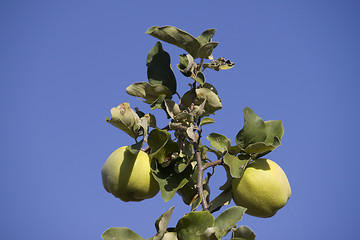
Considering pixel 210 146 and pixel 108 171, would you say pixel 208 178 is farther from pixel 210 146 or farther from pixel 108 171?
pixel 108 171

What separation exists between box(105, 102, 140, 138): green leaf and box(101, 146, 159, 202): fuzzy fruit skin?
0.30 feet

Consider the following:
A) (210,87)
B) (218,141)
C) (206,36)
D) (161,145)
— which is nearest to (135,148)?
(161,145)

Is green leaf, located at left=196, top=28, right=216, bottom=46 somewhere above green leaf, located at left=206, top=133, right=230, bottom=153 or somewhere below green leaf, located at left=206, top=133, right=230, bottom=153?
above

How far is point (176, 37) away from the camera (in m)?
1.80

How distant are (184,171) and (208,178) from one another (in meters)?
0.17

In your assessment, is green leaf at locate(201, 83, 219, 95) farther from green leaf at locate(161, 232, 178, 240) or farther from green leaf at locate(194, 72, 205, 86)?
green leaf at locate(161, 232, 178, 240)

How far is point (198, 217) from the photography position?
1544 millimetres

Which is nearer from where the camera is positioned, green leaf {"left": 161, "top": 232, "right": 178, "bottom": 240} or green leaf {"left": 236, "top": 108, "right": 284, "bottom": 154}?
→ green leaf {"left": 161, "top": 232, "right": 178, "bottom": 240}

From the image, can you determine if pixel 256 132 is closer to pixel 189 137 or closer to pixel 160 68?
pixel 189 137

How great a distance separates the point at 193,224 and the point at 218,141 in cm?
41

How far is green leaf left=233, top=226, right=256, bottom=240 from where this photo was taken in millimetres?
1509

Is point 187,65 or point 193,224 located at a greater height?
point 187,65

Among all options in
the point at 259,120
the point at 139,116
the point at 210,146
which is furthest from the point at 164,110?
the point at 259,120

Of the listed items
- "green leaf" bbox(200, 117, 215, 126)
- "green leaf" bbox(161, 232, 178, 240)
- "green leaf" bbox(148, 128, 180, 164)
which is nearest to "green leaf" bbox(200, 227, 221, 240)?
"green leaf" bbox(161, 232, 178, 240)
